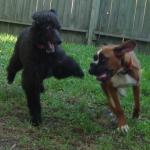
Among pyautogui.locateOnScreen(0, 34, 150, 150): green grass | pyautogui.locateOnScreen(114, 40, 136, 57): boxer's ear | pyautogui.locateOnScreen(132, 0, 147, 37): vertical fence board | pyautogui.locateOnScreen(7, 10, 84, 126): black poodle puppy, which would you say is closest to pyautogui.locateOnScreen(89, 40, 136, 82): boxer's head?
pyautogui.locateOnScreen(114, 40, 136, 57): boxer's ear

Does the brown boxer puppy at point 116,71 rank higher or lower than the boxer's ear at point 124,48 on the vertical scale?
lower

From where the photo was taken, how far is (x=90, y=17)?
1321 centimetres

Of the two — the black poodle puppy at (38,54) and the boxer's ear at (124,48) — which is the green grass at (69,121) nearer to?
the black poodle puppy at (38,54)

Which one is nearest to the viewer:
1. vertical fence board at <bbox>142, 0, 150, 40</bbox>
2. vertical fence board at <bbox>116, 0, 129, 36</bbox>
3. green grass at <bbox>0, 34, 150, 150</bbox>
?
green grass at <bbox>0, 34, 150, 150</bbox>

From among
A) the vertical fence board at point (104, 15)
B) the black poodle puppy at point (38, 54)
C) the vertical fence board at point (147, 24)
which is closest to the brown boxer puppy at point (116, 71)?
the black poodle puppy at point (38, 54)

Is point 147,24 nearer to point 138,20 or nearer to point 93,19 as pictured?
point 138,20

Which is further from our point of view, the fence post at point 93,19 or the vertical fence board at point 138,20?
the fence post at point 93,19

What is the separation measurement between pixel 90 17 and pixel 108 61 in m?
7.58

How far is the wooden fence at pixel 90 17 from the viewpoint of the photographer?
512 inches

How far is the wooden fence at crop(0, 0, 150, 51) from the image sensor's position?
13.0m

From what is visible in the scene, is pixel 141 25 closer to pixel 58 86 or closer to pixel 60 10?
pixel 60 10

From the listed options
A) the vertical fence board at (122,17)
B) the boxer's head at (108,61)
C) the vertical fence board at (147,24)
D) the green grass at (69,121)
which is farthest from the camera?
the vertical fence board at (122,17)

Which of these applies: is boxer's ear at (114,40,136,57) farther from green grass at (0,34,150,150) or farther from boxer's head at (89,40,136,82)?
green grass at (0,34,150,150)

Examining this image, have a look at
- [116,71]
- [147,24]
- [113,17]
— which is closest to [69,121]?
[116,71]
